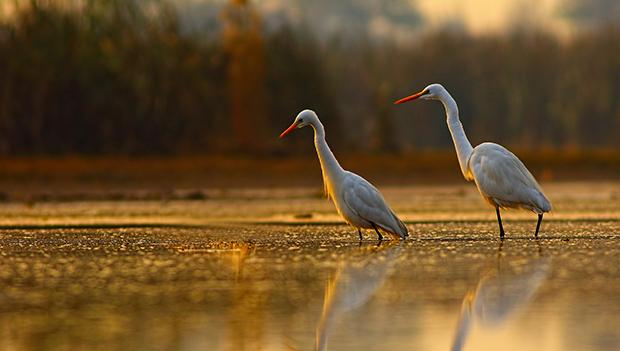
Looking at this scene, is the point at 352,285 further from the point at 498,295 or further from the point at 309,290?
the point at 498,295

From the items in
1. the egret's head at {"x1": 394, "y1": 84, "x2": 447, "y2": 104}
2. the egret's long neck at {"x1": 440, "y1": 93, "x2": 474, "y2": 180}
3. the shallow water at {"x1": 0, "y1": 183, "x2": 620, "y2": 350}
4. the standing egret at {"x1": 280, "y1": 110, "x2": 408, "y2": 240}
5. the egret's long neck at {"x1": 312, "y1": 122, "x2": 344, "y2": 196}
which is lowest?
the shallow water at {"x1": 0, "y1": 183, "x2": 620, "y2": 350}

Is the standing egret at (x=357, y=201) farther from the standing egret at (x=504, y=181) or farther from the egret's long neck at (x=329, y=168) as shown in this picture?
the standing egret at (x=504, y=181)

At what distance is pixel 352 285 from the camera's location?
843cm

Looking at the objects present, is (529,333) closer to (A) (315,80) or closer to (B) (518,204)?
(B) (518,204)

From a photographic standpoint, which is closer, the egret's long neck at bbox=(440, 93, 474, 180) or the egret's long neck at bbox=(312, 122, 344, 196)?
the egret's long neck at bbox=(312, 122, 344, 196)

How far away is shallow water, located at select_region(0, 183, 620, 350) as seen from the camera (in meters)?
6.50

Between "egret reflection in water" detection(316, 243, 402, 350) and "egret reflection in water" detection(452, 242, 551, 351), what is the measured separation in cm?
64

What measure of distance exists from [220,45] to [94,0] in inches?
109

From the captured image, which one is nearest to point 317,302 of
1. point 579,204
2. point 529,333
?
point 529,333

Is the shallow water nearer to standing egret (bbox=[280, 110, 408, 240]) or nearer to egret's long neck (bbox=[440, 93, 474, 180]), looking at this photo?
standing egret (bbox=[280, 110, 408, 240])

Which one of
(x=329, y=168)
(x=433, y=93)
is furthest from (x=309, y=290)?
(x=433, y=93)

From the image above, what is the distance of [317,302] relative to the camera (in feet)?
25.3

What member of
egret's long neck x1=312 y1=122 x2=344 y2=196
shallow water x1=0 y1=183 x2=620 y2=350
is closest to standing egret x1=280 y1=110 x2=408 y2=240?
egret's long neck x1=312 y1=122 x2=344 y2=196

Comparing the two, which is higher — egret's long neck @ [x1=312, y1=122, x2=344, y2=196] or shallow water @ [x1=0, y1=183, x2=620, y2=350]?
egret's long neck @ [x1=312, y1=122, x2=344, y2=196]
